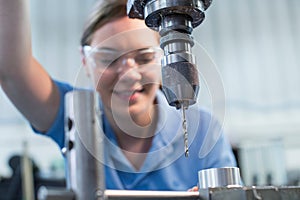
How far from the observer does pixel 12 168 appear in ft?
5.99

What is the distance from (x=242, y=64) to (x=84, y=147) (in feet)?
6.49

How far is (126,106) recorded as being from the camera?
80 cm

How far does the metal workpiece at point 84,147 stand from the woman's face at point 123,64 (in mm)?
330

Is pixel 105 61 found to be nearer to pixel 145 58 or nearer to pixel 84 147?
pixel 145 58

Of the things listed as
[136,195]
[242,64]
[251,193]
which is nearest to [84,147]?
[136,195]

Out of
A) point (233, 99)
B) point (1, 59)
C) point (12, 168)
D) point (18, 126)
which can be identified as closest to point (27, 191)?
point (12, 168)

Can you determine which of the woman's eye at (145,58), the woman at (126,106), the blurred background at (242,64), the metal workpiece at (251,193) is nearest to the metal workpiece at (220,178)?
the metal workpiece at (251,193)

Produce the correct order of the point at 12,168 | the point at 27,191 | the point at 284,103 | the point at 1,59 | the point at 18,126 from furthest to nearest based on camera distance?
1. the point at 284,103
2. the point at 18,126
3. the point at 12,168
4. the point at 27,191
5. the point at 1,59

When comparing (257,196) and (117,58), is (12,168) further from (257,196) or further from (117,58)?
(257,196)

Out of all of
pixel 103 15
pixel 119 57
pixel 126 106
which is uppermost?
pixel 103 15

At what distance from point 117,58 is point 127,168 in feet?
0.77

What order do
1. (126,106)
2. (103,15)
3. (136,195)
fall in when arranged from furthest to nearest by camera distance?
(103,15) < (126,106) < (136,195)

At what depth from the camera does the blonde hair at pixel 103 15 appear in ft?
2.89

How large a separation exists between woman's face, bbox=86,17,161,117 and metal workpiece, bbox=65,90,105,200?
0.33 m
